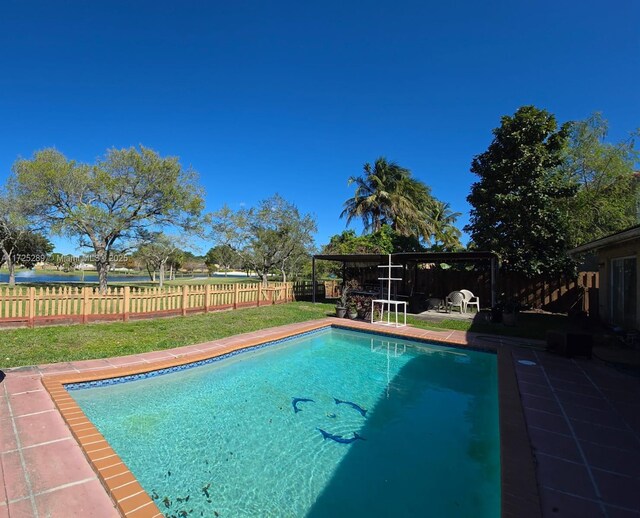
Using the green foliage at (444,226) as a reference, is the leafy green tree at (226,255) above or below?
below

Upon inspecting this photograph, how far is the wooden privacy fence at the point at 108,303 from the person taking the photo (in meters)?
7.64

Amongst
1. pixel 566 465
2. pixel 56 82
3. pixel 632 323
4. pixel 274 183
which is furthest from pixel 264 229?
pixel 566 465

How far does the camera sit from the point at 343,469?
3.29 metres

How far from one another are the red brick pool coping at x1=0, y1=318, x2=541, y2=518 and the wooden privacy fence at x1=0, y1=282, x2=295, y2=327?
11.6ft

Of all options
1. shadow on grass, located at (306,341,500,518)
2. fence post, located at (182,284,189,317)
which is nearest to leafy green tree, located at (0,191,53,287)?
fence post, located at (182,284,189,317)

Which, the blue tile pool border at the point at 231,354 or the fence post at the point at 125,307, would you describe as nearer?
the blue tile pool border at the point at 231,354

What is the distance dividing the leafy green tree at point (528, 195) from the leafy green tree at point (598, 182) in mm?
887

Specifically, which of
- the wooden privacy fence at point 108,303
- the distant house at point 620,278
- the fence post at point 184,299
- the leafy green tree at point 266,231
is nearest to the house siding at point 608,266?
the distant house at point 620,278

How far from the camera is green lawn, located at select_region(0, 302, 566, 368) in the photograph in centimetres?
577

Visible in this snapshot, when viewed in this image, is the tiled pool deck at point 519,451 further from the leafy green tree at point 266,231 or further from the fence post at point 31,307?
the leafy green tree at point 266,231

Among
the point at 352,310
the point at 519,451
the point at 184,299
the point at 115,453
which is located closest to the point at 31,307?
the point at 184,299

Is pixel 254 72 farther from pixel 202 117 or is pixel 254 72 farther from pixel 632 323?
pixel 632 323

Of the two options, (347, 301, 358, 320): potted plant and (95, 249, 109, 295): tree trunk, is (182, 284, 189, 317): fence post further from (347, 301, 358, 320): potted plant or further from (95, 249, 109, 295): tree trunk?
(95, 249, 109, 295): tree trunk

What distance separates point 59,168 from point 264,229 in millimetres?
10726
